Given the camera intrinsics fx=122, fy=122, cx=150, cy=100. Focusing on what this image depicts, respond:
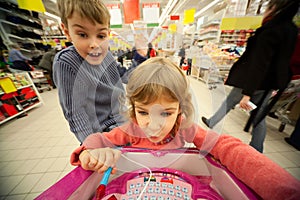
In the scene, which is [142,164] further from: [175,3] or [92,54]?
[175,3]

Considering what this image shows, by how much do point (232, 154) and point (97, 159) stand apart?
0.36 m

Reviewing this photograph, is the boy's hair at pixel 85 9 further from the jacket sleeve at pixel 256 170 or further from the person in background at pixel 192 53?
the jacket sleeve at pixel 256 170

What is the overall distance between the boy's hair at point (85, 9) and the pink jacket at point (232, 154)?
302 mm

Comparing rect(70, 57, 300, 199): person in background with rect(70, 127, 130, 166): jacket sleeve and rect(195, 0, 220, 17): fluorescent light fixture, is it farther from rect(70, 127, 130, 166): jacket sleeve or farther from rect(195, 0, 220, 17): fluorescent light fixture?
rect(195, 0, 220, 17): fluorescent light fixture

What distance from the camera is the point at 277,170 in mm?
263

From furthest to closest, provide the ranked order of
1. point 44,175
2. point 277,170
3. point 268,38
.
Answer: point 44,175 < point 277,170 < point 268,38

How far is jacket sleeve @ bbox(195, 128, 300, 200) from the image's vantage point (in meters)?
0.24

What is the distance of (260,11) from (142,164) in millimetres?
475

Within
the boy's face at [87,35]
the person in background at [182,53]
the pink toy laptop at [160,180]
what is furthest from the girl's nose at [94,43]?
the pink toy laptop at [160,180]

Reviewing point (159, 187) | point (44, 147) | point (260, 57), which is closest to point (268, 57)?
point (260, 57)

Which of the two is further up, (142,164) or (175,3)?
(175,3)

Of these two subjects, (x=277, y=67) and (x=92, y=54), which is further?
(x=92, y=54)

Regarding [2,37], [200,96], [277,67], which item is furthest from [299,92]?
[2,37]

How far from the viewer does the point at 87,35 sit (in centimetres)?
26
